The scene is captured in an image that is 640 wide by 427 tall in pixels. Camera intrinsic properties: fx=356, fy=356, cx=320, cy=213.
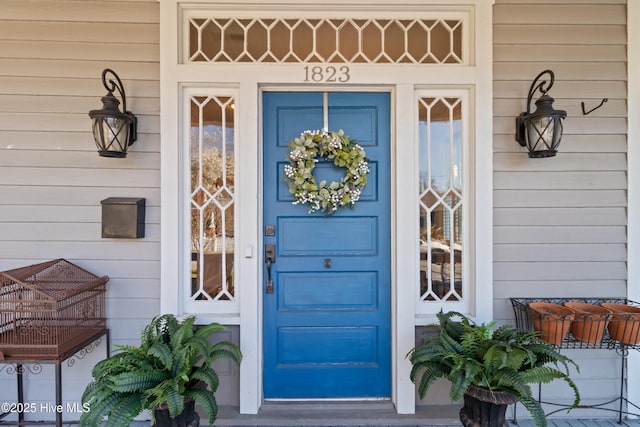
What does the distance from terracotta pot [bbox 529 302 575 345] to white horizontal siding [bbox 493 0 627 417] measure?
0.22m

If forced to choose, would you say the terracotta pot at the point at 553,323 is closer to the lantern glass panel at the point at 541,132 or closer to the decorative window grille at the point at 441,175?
the decorative window grille at the point at 441,175

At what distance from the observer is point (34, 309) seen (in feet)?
6.13

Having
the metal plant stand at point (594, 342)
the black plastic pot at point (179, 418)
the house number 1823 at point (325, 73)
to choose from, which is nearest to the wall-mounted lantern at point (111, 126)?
the house number 1823 at point (325, 73)

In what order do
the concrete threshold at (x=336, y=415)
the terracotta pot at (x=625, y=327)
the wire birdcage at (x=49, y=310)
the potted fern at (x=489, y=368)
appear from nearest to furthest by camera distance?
the potted fern at (x=489, y=368) < the wire birdcage at (x=49, y=310) < the terracotta pot at (x=625, y=327) < the concrete threshold at (x=336, y=415)

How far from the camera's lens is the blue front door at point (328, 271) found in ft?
7.71

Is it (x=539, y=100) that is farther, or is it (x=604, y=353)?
(x=604, y=353)

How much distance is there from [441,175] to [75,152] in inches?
92.9

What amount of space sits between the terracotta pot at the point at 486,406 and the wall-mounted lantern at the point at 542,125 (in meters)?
1.41

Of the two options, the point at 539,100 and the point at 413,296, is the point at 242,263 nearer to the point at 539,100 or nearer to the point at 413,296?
the point at 413,296

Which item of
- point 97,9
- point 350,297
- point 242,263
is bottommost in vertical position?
point 350,297

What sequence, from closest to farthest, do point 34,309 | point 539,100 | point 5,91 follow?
point 34,309, point 539,100, point 5,91

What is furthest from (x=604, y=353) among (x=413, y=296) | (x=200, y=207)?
(x=200, y=207)

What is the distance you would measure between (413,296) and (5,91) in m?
2.90

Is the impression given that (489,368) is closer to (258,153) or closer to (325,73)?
(258,153)
